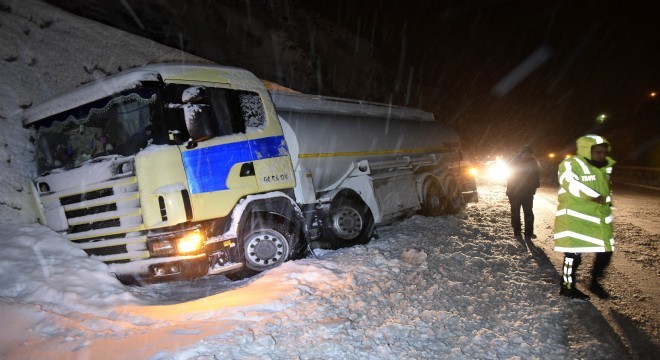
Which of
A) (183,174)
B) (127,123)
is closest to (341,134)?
(183,174)

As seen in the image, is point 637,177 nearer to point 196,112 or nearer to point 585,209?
point 585,209

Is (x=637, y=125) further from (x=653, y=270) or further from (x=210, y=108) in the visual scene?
(x=210, y=108)

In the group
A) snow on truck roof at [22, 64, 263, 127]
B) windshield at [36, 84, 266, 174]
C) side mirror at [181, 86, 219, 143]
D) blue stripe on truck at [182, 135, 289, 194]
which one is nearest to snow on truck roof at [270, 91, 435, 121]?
snow on truck roof at [22, 64, 263, 127]

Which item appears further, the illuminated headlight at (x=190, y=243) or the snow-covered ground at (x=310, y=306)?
the illuminated headlight at (x=190, y=243)

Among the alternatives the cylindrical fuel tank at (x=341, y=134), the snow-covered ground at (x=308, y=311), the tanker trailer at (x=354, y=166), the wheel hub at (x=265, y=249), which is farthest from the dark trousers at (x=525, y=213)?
the wheel hub at (x=265, y=249)

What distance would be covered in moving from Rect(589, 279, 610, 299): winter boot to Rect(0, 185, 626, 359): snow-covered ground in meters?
0.43

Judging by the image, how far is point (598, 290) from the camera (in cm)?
466

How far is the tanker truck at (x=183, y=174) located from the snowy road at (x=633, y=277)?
386 centimetres

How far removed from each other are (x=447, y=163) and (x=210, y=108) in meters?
8.38

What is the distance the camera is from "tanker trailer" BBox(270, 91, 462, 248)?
258 inches

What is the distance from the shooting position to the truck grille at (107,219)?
4.76 m

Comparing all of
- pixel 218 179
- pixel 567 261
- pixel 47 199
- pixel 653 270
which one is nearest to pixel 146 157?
pixel 218 179

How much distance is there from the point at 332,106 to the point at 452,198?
5118mm

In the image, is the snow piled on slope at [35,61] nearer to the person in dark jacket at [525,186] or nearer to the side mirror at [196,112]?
the side mirror at [196,112]
